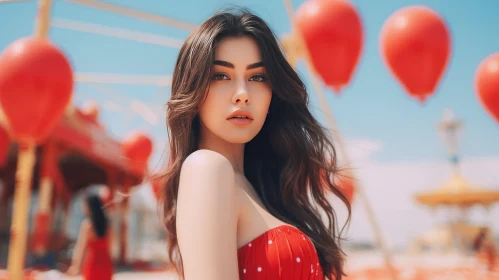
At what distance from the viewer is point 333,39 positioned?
4.14 metres

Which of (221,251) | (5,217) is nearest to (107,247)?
(221,251)

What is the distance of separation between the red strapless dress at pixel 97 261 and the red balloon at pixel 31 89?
1397 millimetres

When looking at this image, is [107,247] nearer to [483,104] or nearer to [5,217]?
[483,104]

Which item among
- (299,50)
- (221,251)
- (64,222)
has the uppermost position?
(299,50)

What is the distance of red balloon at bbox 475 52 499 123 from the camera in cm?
458

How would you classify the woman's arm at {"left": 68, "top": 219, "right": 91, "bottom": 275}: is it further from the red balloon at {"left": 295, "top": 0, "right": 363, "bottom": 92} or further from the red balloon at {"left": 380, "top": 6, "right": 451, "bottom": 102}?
the red balloon at {"left": 380, "top": 6, "right": 451, "bottom": 102}

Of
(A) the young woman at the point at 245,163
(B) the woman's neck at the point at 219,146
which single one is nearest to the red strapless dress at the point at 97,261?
(A) the young woman at the point at 245,163

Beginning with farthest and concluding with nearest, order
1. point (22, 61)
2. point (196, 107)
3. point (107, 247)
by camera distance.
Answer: point (107, 247) → point (22, 61) → point (196, 107)

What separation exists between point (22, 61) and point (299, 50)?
2.86 metres

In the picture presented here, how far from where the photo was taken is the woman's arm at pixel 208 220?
0.97 m

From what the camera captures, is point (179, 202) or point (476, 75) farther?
point (476, 75)

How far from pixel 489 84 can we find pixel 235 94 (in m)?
4.19

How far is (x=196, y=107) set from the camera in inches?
48.9

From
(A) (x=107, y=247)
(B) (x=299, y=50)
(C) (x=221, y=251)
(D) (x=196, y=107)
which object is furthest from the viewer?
(B) (x=299, y=50)
